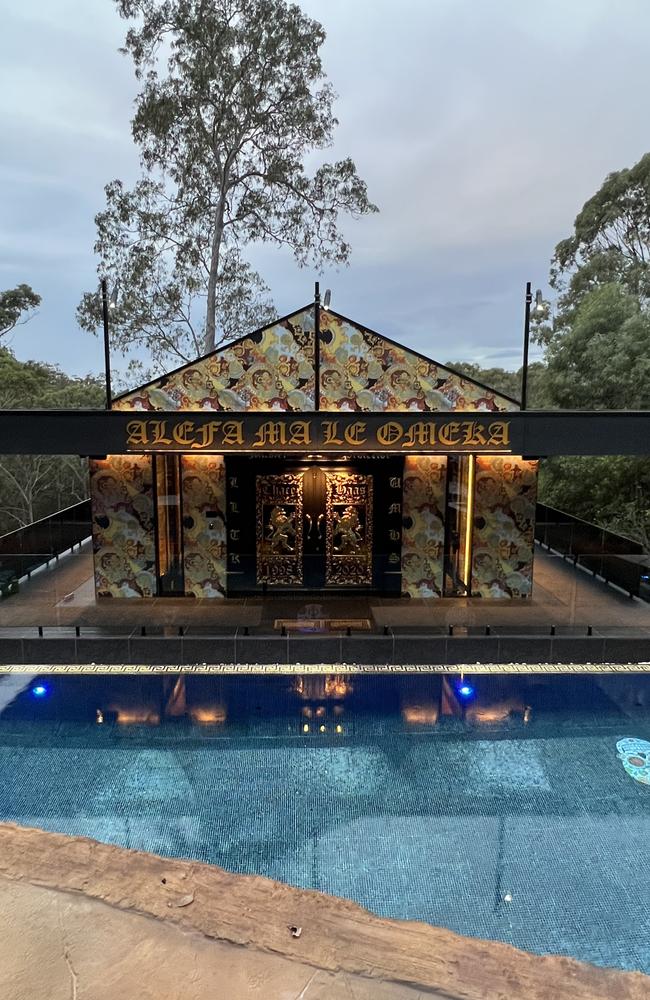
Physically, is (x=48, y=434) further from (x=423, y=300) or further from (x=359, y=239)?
(x=423, y=300)

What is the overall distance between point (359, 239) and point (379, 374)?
45.3 feet

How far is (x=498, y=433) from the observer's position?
8352 millimetres

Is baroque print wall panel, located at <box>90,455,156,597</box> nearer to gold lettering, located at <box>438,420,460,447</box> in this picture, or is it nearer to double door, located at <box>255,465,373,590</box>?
double door, located at <box>255,465,373,590</box>

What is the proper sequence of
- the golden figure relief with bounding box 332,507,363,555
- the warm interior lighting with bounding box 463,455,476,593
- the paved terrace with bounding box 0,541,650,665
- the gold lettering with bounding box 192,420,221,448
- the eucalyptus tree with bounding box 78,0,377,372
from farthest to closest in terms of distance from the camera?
the eucalyptus tree with bounding box 78,0,377,372 < the golden figure relief with bounding box 332,507,363,555 < the warm interior lighting with bounding box 463,455,476,593 < the gold lettering with bounding box 192,420,221,448 < the paved terrace with bounding box 0,541,650,665

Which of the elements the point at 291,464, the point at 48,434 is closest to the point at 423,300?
the point at 291,464

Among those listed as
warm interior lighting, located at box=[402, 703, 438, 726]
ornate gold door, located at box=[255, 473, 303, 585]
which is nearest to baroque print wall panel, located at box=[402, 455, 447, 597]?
ornate gold door, located at box=[255, 473, 303, 585]

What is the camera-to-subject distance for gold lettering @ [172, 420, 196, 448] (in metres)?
8.30

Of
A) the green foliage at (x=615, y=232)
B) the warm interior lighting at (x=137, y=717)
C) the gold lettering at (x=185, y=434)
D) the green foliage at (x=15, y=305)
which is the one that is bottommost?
the warm interior lighting at (x=137, y=717)

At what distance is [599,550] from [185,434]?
7.32 m

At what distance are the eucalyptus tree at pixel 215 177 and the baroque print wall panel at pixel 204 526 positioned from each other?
11117 mm

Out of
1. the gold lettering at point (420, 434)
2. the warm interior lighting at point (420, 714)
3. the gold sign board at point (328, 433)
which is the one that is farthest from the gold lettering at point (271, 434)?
the warm interior lighting at point (420, 714)

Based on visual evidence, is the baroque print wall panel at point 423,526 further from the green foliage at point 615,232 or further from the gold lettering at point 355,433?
the green foliage at point 615,232

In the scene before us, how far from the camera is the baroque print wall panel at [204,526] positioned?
31.9ft

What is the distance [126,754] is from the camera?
6082 mm
